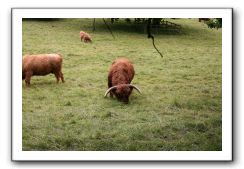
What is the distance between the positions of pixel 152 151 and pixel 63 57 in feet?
5.97

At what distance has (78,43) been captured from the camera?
7.46 meters

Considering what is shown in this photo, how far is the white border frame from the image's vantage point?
6.34 m

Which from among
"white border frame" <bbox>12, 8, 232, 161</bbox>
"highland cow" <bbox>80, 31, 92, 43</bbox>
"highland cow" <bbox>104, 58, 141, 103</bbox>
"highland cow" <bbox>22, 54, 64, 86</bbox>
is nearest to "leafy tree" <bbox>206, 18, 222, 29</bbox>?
"white border frame" <bbox>12, 8, 232, 161</bbox>

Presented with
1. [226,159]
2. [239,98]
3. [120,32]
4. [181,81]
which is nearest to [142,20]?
[120,32]

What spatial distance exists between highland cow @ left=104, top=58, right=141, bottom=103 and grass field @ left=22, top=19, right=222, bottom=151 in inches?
3.1

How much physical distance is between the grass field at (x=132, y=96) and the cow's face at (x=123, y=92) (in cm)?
7

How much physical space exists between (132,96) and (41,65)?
133 centimetres

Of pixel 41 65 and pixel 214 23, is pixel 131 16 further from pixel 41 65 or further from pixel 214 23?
pixel 41 65

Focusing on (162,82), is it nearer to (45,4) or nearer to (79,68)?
(79,68)

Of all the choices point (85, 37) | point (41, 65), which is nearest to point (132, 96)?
point (85, 37)

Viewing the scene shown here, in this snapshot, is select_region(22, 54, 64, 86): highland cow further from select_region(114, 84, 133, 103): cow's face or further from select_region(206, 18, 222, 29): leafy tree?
select_region(206, 18, 222, 29): leafy tree

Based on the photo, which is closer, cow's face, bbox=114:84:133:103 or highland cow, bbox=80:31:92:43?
highland cow, bbox=80:31:92:43

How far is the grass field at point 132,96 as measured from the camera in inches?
251

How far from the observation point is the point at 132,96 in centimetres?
729
